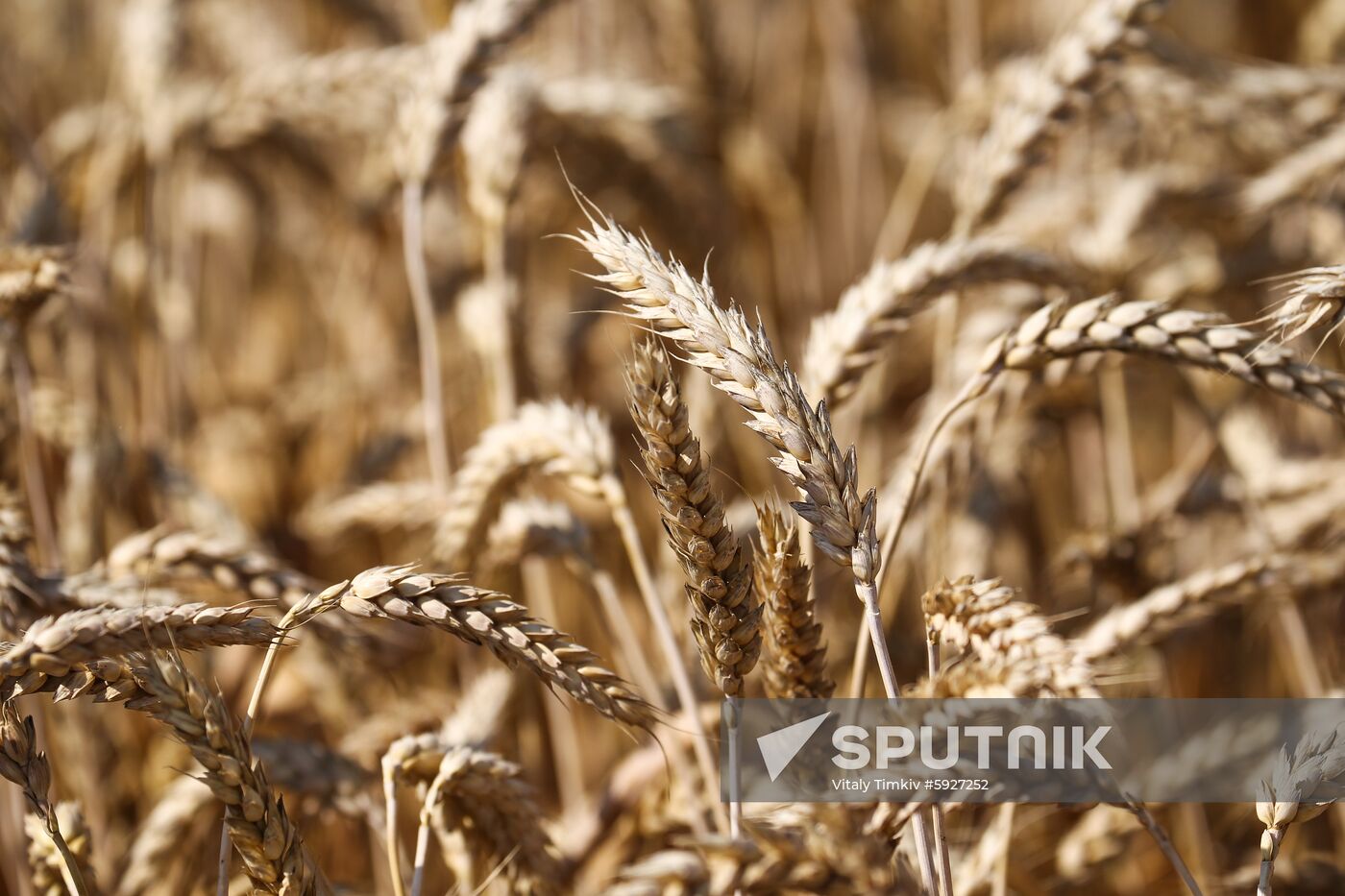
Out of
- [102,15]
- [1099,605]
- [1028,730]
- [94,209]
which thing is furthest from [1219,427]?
[102,15]

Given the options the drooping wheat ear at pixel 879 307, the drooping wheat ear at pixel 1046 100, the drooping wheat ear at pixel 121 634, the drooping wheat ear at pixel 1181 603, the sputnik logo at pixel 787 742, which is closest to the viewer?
the drooping wheat ear at pixel 121 634

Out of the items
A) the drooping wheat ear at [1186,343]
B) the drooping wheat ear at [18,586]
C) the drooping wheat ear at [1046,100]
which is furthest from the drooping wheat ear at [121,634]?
the drooping wheat ear at [1046,100]

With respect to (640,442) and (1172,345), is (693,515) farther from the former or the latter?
(640,442)

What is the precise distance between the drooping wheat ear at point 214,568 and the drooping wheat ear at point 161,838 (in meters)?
0.30

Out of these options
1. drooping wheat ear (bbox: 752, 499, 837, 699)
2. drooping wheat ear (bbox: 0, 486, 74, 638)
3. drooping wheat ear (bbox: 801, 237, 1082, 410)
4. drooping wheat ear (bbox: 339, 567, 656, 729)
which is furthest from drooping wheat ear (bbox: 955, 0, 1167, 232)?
drooping wheat ear (bbox: 0, 486, 74, 638)

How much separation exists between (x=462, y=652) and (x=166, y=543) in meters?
0.74

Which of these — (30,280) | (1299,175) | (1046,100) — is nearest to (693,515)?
(30,280)

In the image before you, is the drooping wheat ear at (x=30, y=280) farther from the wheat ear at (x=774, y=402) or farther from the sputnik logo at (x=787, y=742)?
the sputnik logo at (x=787, y=742)

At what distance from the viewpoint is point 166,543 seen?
1457 millimetres

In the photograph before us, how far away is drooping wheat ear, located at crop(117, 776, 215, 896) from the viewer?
144 cm

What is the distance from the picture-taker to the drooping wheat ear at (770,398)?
956 mm

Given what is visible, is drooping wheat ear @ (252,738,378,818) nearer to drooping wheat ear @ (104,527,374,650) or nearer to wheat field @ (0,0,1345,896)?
wheat field @ (0,0,1345,896)

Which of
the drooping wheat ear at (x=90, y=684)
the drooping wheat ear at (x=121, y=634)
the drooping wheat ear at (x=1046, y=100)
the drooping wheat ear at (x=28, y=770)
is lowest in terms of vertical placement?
the drooping wheat ear at (x=28, y=770)

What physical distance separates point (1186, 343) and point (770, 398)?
52 cm
